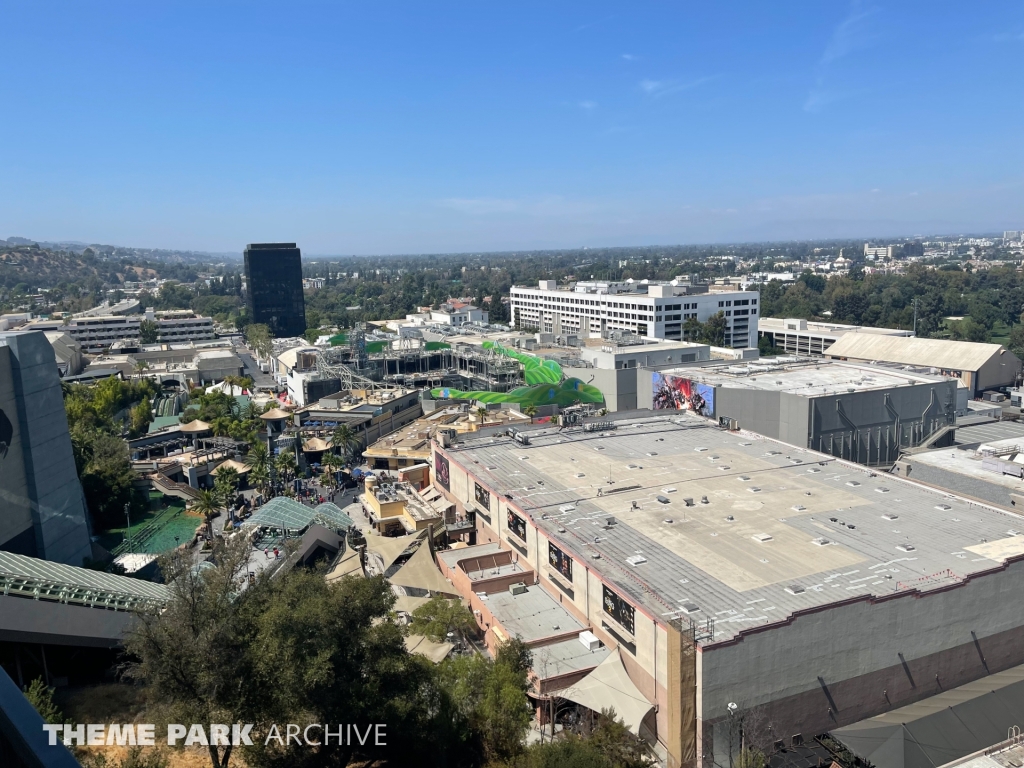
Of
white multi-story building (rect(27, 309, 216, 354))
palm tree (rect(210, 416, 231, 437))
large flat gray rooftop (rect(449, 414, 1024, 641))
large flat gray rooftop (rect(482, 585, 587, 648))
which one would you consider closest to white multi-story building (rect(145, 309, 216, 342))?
white multi-story building (rect(27, 309, 216, 354))

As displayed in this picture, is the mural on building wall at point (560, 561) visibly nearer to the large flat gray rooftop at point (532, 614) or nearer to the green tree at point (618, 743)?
the large flat gray rooftop at point (532, 614)

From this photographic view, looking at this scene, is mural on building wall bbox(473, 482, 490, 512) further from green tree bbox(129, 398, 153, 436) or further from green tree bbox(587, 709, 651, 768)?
green tree bbox(129, 398, 153, 436)

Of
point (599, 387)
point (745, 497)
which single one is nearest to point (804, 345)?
point (599, 387)

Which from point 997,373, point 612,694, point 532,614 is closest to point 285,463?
point 532,614

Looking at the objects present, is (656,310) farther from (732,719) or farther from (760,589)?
(732,719)

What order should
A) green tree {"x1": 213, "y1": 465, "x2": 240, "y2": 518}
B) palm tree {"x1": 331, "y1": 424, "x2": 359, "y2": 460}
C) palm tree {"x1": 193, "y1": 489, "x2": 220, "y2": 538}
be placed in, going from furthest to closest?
palm tree {"x1": 331, "y1": 424, "x2": 359, "y2": 460}, green tree {"x1": 213, "y1": 465, "x2": 240, "y2": 518}, palm tree {"x1": 193, "y1": 489, "x2": 220, "y2": 538}

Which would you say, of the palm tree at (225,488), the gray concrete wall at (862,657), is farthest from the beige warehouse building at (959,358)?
the palm tree at (225,488)
